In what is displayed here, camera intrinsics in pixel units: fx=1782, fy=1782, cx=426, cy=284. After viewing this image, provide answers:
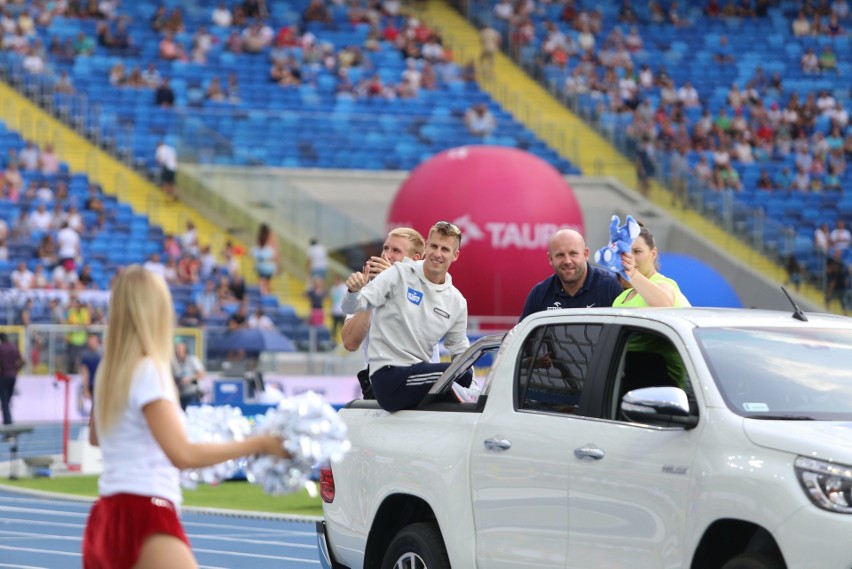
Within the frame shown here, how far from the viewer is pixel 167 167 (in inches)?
1407

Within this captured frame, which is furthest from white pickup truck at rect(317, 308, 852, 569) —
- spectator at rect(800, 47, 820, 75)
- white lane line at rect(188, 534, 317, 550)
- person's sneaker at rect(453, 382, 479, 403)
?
spectator at rect(800, 47, 820, 75)

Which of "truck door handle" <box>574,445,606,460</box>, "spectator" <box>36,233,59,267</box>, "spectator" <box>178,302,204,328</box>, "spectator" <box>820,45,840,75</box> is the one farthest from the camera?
"spectator" <box>820,45,840,75</box>

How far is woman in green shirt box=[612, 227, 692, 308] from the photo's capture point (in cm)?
900

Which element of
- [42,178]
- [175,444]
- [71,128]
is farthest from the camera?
[71,128]

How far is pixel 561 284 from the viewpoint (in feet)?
32.3

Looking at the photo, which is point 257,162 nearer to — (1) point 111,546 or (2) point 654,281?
(2) point 654,281

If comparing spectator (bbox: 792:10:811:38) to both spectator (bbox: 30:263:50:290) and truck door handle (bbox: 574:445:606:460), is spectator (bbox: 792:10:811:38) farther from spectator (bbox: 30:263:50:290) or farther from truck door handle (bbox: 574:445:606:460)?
truck door handle (bbox: 574:445:606:460)

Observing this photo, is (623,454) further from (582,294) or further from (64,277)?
(64,277)

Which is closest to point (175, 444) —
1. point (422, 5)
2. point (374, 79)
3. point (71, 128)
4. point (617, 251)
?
point (617, 251)

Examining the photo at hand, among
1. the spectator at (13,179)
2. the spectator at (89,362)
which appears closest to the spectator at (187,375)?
the spectator at (89,362)

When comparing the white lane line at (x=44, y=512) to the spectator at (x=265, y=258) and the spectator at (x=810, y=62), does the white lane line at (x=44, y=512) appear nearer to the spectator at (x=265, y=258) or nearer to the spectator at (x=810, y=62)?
the spectator at (x=265, y=258)

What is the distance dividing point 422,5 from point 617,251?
123 ft

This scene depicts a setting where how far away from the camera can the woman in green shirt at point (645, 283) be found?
9.00m

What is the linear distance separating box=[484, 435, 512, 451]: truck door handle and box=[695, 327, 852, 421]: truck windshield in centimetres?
103
